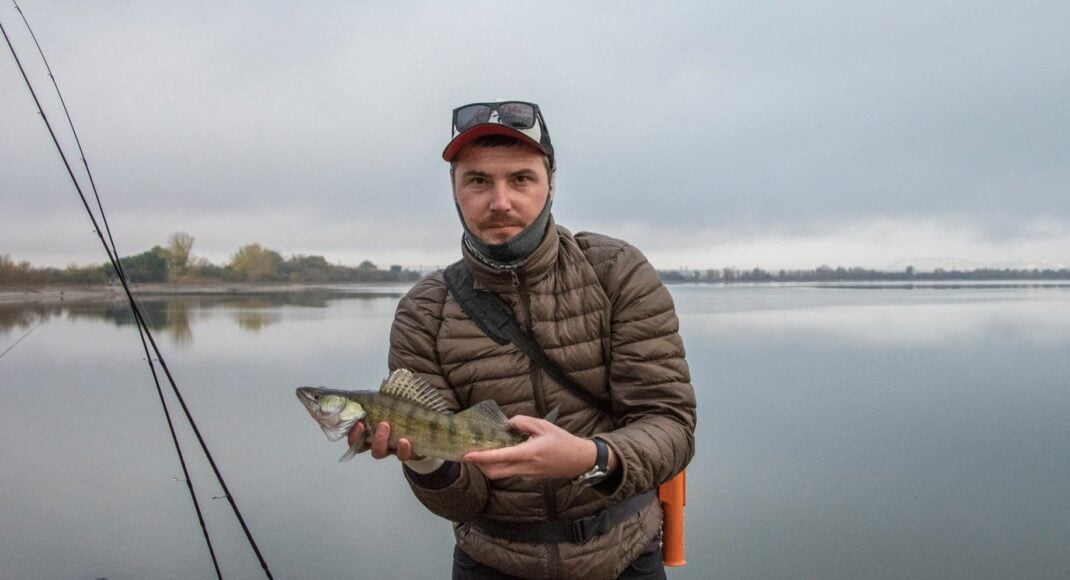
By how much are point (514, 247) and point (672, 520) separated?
54.0 inches

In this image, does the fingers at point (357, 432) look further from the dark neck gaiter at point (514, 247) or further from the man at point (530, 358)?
the dark neck gaiter at point (514, 247)

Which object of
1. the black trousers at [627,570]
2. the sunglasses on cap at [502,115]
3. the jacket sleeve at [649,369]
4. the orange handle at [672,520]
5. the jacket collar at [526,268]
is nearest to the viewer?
the jacket sleeve at [649,369]

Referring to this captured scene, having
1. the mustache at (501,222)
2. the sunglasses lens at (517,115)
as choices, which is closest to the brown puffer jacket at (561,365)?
the mustache at (501,222)

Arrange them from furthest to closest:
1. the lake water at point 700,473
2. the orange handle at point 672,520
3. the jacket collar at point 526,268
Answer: the lake water at point 700,473, the orange handle at point 672,520, the jacket collar at point 526,268

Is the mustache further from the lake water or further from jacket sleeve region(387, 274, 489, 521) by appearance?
the lake water

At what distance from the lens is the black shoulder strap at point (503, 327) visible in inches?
100

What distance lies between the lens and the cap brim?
2393mm

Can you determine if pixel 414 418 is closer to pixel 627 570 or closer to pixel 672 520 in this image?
pixel 627 570

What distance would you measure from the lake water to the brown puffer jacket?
5.49 m

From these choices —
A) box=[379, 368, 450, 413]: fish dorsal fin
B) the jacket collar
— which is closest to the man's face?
the jacket collar

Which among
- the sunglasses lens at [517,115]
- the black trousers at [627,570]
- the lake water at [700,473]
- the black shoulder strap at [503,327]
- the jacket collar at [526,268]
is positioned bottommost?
the lake water at [700,473]

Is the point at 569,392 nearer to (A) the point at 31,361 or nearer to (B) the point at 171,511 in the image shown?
(B) the point at 171,511

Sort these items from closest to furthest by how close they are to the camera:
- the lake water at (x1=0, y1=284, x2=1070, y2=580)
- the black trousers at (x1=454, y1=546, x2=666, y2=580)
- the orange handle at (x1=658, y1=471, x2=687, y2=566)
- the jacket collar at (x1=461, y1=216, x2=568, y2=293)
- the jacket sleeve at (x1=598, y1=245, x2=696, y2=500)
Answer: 1. the jacket sleeve at (x1=598, y1=245, x2=696, y2=500)
2. the jacket collar at (x1=461, y1=216, x2=568, y2=293)
3. the black trousers at (x1=454, y1=546, x2=666, y2=580)
4. the orange handle at (x1=658, y1=471, x2=687, y2=566)
5. the lake water at (x1=0, y1=284, x2=1070, y2=580)

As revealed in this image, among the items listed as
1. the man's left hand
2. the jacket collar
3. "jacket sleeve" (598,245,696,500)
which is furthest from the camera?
the jacket collar
